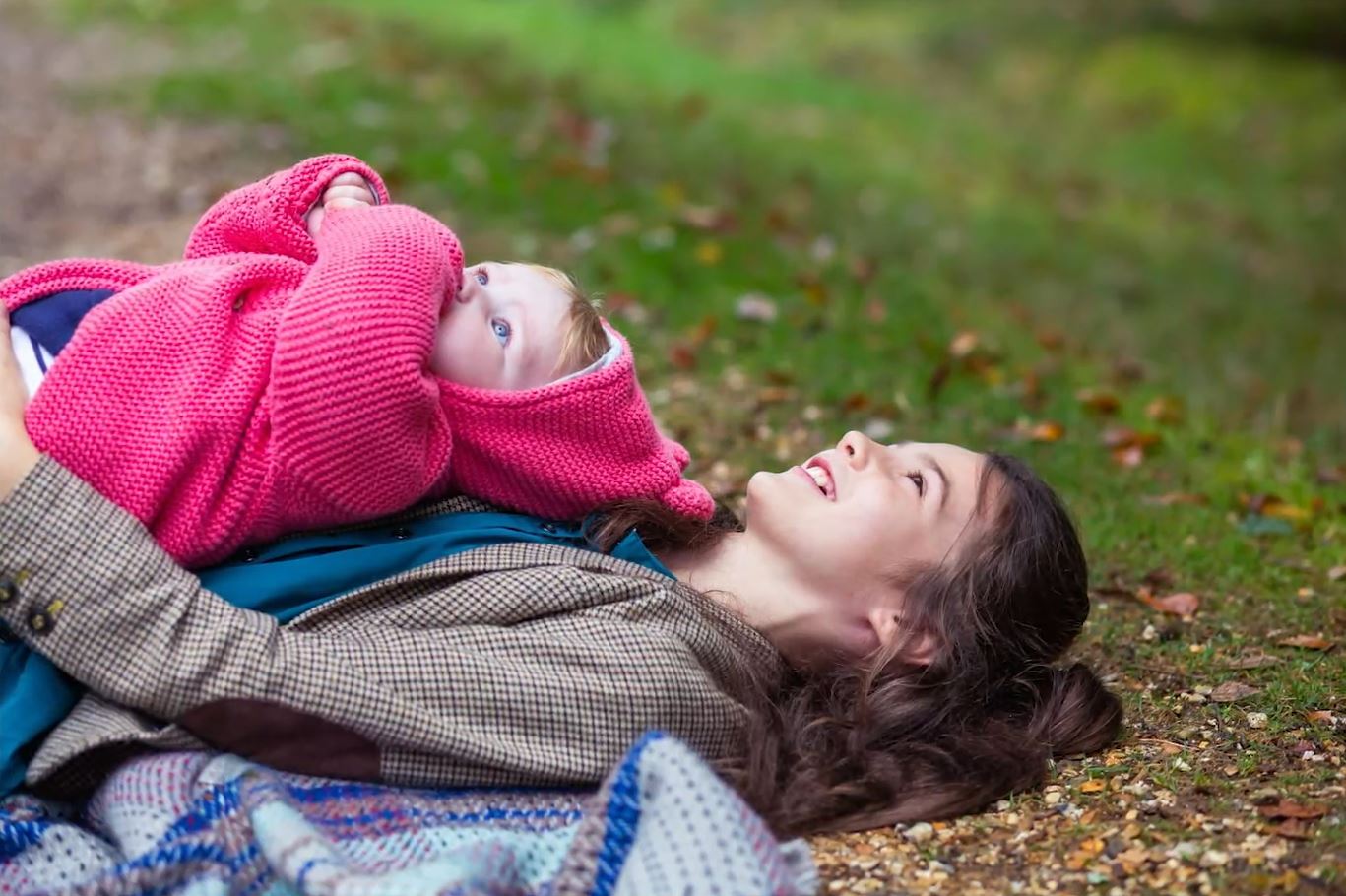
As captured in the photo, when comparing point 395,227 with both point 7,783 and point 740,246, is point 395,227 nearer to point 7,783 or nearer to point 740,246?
point 7,783

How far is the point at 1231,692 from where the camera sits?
3320mm

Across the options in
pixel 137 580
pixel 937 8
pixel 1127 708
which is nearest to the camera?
pixel 137 580

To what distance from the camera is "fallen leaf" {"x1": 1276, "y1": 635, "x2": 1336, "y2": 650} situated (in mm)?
3592

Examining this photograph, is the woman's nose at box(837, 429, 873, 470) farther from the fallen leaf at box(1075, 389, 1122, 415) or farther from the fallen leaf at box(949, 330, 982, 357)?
the fallen leaf at box(949, 330, 982, 357)

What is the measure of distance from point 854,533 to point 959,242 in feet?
19.0

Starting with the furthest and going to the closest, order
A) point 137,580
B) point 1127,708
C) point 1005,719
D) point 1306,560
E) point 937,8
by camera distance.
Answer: point 937,8, point 1306,560, point 1127,708, point 1005,719, point 137,580

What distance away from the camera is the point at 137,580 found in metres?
2.50

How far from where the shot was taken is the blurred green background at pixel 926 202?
5102 mm

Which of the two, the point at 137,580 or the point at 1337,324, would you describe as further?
the point at 1337,324

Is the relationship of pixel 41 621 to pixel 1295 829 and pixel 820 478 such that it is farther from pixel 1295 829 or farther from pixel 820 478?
pixel 1295 829

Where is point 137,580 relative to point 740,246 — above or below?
above

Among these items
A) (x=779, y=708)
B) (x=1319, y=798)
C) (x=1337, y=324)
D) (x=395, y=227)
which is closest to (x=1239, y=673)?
(x=1319, y=798)

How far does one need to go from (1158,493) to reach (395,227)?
9.68ft

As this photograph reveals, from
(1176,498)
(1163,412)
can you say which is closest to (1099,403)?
(1163,412)
